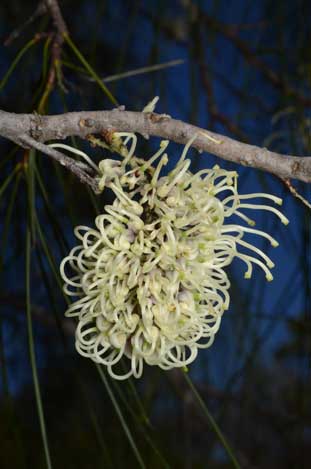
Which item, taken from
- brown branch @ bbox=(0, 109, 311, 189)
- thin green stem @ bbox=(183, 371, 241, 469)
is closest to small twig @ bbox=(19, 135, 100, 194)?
brown branch @ bbox=(0, 109, 311, 189)

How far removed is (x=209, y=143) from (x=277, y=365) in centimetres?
149

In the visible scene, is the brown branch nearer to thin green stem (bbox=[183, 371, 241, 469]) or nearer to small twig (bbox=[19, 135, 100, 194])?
small twig (bbox=[19, 135, 100, 194])

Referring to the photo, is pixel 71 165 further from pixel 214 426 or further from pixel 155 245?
pixel 214 426

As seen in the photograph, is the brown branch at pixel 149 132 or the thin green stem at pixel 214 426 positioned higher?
the brown branch at pixel 149 132

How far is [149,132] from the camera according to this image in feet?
1.35

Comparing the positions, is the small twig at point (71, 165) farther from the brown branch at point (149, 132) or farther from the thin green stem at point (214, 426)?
the thin green stem at point (214, 426)

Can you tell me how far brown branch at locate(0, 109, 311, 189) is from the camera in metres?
0.40

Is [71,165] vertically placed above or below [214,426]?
above

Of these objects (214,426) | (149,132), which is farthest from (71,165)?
(214,426)

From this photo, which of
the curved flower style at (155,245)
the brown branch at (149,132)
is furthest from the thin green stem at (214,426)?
the brown branch at (149,132)

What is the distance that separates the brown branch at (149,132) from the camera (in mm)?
401

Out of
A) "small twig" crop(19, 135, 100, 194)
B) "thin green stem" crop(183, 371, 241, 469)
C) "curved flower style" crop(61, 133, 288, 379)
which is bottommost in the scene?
"thin green stem" crop(183, 371, 241, 469)

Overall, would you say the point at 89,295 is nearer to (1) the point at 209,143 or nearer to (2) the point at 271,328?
(1) the point at 209,143

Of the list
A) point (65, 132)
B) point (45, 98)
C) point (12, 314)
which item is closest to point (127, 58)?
point (12, 314)
